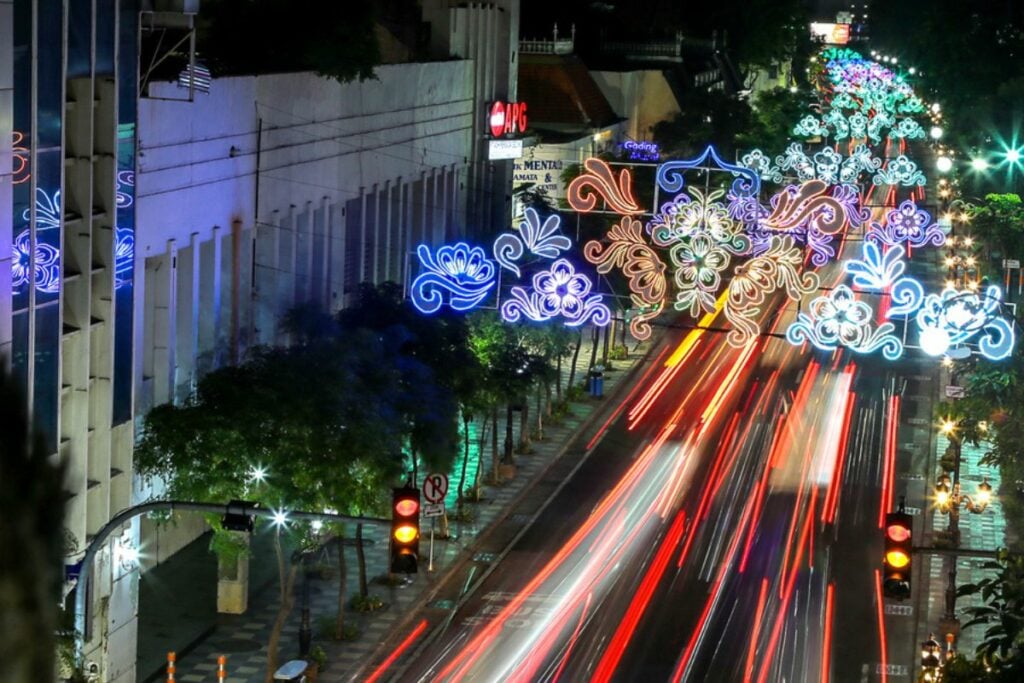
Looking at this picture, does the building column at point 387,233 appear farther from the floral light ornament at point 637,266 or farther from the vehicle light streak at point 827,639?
the vehicle light streak at point 827,639

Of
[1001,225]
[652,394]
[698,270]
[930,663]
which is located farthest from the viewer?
[1001,225]

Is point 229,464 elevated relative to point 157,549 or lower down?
elevated

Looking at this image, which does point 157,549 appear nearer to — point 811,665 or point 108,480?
point 108,480

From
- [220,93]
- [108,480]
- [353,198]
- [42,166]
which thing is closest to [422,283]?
[220,93]

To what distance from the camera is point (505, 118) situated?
69.9 meters

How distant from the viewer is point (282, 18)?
49594 millimetres

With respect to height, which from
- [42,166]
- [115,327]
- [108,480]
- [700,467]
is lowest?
[700,467]

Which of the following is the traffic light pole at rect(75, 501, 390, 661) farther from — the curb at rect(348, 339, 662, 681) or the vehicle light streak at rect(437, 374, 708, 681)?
the vehicle light streak at rect(437, 374, 708, 681)

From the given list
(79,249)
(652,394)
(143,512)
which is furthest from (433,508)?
(652,394)

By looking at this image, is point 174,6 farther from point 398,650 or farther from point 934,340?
point 934,340

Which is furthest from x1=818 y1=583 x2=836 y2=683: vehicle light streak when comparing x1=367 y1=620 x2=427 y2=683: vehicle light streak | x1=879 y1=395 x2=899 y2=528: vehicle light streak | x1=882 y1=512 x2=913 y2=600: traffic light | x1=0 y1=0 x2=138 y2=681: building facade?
x1=882 y1=512 x2=913 y2=600: traffic light

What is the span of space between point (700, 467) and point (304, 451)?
70.3ft

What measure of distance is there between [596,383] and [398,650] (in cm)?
2908

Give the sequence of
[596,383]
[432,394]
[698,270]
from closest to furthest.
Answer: [432,394], [698,270], [596,383]
